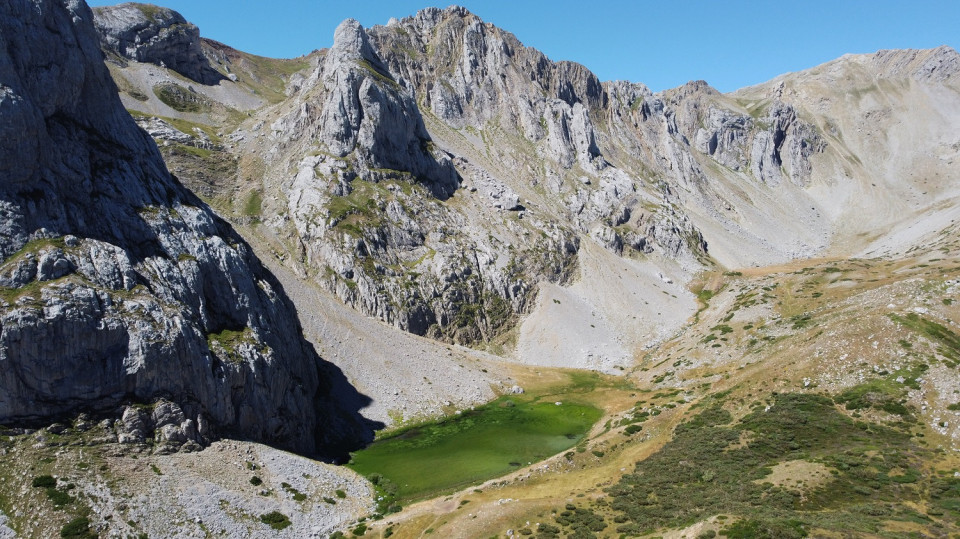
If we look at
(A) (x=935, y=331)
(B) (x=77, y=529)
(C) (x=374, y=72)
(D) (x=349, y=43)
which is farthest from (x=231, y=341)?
(D) (x=349, y=43)

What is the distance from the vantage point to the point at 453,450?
235 ft

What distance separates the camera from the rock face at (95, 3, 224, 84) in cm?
18462

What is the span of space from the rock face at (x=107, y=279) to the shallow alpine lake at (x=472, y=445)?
10801 mm

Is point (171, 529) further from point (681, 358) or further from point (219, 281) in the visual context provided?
point (681, 358)

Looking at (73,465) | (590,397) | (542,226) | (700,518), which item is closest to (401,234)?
(542,226)

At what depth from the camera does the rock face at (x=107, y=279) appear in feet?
147

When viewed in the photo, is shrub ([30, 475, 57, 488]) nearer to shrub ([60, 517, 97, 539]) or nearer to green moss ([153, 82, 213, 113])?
shrub ([60, 517, 97, 539])

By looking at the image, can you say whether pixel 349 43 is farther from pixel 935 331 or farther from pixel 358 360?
pixel 935 331

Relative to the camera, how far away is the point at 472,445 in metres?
73.4

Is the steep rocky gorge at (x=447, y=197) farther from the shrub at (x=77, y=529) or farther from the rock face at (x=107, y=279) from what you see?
the shrub at (x=77, y=529)

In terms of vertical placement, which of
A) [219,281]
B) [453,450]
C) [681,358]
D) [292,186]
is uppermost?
[292,186]

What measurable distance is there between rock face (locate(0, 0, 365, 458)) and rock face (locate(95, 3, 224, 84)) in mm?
152432

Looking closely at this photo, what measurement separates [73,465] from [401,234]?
88917mm

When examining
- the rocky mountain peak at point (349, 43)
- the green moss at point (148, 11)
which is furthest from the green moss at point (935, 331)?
the green moss at point (148, 11)
